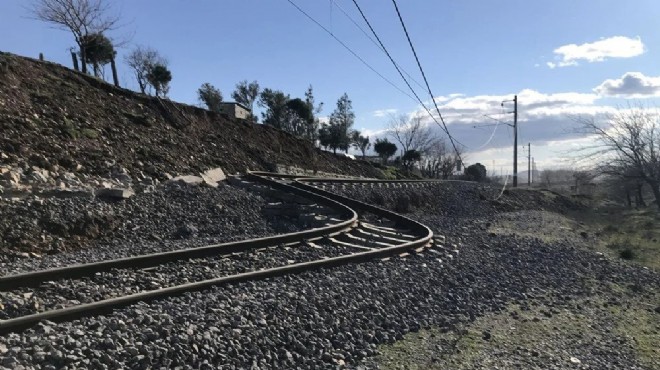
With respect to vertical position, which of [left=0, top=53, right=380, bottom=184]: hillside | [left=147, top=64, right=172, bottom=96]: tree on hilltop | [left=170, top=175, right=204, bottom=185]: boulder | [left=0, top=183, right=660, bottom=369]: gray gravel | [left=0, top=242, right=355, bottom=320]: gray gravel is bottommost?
[left=0, top=183, right=660, bottom=369]: gray gravel

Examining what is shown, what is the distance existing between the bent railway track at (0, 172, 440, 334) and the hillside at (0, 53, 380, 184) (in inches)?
178

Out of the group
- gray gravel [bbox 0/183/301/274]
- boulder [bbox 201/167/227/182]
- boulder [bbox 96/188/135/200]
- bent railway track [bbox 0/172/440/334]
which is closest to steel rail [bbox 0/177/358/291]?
bent railway track [bbox 0/172/440/334]

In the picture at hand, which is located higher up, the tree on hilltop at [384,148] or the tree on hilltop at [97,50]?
the tree on hilltop at [97,50]

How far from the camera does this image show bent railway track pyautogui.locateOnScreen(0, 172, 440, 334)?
5.64 meters

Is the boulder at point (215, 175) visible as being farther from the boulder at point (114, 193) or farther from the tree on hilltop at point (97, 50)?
the tree on hilltop at point (97, 50)

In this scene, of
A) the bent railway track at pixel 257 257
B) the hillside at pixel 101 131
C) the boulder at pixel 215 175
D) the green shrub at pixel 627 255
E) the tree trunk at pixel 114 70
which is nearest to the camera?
the bent railway track at pixel 257 257

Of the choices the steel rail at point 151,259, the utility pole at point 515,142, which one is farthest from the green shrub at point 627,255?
the utility pole at point 515,142

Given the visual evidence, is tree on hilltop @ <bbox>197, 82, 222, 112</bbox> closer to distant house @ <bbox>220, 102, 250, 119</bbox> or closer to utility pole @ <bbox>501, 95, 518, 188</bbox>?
distant house @ <bbox>220, 102, 250, 119</bbox>

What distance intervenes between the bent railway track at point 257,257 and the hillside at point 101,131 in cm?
452

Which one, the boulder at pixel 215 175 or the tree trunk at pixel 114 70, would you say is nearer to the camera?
the boulder at pixel 215 175

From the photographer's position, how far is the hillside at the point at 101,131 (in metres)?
12.3

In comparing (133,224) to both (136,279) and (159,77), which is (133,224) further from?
(159,77)

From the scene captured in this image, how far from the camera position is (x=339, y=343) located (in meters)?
5.54

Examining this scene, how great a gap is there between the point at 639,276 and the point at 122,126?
590 inches
